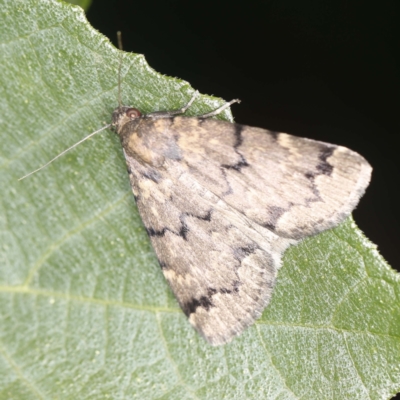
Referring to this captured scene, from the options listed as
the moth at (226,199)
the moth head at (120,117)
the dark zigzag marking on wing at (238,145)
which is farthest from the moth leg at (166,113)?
the dark zigzag marking on wing at (238,145)

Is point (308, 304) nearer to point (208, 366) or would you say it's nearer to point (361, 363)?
point (361, 363)

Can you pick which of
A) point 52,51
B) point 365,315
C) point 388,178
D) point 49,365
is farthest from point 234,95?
point 49,365

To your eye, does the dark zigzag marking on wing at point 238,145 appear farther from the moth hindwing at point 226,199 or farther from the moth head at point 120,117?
the moth head at point 120,117

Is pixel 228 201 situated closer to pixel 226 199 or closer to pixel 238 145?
pixel 226 199

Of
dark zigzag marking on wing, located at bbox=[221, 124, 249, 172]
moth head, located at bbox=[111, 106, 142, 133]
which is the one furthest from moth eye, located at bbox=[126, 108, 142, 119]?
dark zigzag marking on wing, located at bbox=[221, 124, 249, 172]

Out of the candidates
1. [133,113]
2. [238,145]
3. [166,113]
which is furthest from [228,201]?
[133,113]

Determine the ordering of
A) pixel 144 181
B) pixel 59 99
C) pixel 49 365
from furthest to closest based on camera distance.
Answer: pixel 144 181 → pixel 59 99 → pixel 49 365
